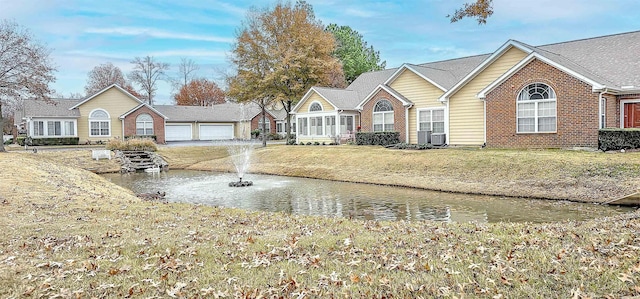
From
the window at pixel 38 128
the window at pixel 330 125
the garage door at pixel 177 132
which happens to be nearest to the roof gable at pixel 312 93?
the window at pixel 330 125

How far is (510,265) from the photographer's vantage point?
4820mm

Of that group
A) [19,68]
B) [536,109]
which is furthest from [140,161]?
[536,109]

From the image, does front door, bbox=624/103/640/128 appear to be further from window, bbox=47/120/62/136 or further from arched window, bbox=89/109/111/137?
window, bbox=47/120/62/136

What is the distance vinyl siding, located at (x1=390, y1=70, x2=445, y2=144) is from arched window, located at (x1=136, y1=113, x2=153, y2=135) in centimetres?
2766

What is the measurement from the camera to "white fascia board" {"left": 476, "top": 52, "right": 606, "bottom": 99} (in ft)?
57.4

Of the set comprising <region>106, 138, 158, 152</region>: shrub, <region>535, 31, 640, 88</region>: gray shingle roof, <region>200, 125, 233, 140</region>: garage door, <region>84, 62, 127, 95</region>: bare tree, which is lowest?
<region>106, 138, 158, 152</region>: shrub

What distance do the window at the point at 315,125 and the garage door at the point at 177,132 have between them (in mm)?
22068

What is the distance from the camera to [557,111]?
1867 centimetres

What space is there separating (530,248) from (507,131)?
52.8ft

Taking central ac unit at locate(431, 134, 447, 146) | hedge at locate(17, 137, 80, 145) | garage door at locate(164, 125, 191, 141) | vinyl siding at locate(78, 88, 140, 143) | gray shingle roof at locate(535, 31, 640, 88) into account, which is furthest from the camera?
garage door at locate(164, 125, 191, 141)

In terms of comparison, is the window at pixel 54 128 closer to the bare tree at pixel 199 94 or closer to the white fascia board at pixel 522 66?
the bare tree at pixel 199 94

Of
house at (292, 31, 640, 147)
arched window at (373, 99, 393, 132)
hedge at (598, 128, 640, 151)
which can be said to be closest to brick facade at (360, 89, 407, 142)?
house at (292, 31, 640, 147)

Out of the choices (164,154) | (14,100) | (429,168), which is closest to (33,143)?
(14,100)

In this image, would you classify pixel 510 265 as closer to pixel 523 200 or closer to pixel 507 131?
pixel 523 200
